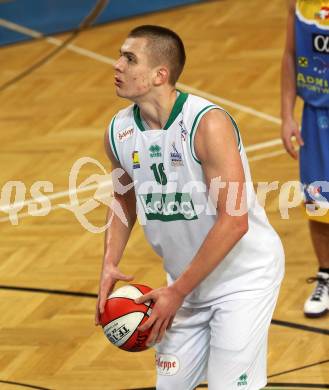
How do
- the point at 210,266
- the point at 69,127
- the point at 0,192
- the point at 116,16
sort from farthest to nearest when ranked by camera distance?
the point at 116,16, the point at 69,127, the point at 0,192, the point at 210,266

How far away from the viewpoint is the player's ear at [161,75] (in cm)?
423

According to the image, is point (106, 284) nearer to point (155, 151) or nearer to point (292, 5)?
point (155, 151)

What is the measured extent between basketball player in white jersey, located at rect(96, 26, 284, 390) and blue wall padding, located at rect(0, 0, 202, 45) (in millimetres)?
7987

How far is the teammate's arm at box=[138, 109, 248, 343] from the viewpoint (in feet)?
13.3

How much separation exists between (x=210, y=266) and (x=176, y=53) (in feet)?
2.68

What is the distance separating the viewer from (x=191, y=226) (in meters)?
4.32

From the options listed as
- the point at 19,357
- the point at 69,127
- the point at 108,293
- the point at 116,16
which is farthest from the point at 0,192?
the point at 116,16

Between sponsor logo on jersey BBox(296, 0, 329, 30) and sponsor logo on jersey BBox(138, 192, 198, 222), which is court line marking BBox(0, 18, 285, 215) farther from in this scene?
sponsor logo on jersey BBox(138, 192, 198, 222)

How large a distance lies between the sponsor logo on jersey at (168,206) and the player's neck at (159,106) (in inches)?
10.7

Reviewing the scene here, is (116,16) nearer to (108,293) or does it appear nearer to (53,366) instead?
(53,366)

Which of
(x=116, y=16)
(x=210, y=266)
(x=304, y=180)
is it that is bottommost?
(x=116, y=16)

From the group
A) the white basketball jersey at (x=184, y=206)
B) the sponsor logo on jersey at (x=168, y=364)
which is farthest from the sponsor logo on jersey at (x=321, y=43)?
the sponsor logo on jersey at (x=168, y=364)

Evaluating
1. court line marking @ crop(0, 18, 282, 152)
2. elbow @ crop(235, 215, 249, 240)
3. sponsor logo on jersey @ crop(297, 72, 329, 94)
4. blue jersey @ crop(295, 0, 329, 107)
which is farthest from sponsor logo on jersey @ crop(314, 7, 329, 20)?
court line marking @ crop(0, 18, 282, 152)

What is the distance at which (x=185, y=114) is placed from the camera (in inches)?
167
